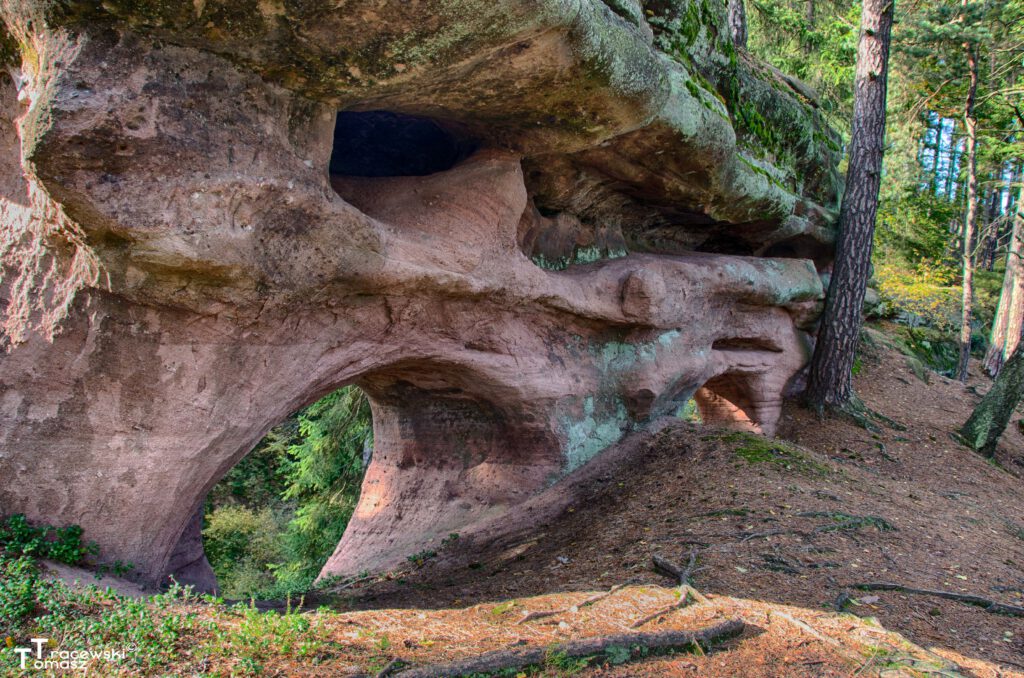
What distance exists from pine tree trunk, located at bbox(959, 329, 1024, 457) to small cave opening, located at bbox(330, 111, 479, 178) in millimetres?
7791

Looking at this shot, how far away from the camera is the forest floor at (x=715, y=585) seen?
3.07 meters

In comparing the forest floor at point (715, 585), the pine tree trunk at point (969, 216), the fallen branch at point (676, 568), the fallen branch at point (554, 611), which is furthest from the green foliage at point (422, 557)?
the pine tree trunk at point (969, 216)

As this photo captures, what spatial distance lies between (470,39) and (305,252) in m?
1.60

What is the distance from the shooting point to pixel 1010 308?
1455 cm

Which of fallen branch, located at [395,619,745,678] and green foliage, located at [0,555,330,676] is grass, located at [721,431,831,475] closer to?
fallen branch, located at [395,619,745,678]

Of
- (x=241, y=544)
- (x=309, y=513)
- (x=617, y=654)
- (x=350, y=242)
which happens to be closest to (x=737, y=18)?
(x=350, y=242)

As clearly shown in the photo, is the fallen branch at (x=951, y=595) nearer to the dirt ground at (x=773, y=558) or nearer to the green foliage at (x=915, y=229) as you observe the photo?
the dirt ground at (x=773, y=558)

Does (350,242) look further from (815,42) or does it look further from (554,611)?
(815,42)

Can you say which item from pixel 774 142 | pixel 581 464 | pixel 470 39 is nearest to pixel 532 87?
pixel 470 39

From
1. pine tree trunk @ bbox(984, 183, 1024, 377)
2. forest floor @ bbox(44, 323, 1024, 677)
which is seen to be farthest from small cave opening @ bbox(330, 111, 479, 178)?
pine tree trunk @ bbox(984, 183, 1024, 377)

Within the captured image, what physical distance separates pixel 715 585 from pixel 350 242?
3.06m

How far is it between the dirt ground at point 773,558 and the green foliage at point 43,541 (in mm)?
1554

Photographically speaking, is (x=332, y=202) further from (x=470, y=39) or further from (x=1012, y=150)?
(x=1012, y=150)

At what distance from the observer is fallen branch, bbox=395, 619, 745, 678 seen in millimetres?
2822
